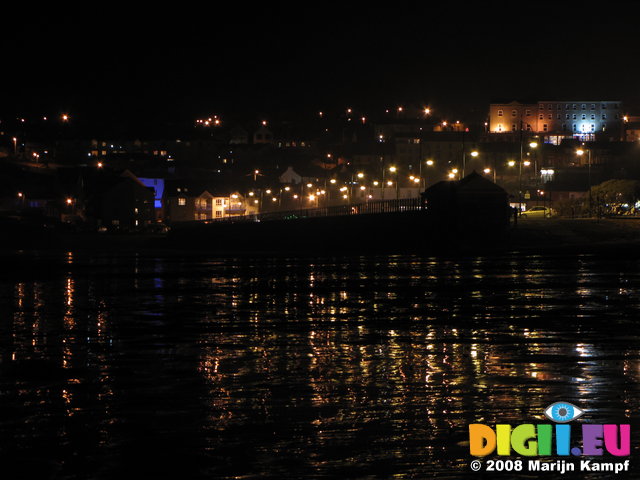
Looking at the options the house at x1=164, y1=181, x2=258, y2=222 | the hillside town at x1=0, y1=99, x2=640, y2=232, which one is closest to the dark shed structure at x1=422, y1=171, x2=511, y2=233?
the hillside town at x1=0, y1=99, x2=640, y2=232

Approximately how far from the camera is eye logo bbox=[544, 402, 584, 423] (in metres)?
15.6

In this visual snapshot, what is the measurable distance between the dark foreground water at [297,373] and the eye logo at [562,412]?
210 millimetres

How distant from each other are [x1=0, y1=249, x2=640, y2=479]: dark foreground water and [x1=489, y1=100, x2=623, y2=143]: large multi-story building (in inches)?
5524

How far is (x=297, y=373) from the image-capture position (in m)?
20.2

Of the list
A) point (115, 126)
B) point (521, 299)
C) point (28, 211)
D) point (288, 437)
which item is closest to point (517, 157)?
point (28, 211)

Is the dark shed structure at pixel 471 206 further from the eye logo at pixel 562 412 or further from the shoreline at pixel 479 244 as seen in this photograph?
the eye logo at pixel 562 412

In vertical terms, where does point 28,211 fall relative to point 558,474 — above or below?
above

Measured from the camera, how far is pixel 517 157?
442ft

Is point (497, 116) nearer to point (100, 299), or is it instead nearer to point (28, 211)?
point (28, 211)

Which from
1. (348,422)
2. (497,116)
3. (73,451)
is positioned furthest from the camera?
(497,116)

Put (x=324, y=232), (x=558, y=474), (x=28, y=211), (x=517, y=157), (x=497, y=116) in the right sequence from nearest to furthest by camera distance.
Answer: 1. (x=558, y=474)
2. (x=324, y=232)
3. (x=28, y=211)
4. (x=517, y=157)
5. (x=497, y=116)

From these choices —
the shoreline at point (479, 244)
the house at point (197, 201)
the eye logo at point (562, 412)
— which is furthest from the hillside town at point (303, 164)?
the eye logo at point (562, 412)

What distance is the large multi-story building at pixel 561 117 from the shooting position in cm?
17638

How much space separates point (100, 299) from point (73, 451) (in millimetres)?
22060
